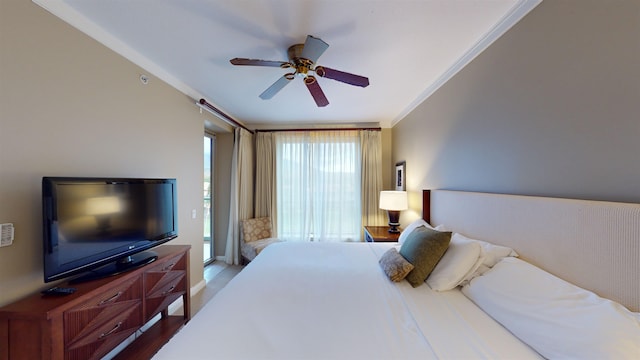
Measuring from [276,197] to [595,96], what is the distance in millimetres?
3757

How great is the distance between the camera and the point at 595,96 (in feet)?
3.25

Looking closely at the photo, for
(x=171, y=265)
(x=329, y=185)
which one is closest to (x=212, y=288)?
(x=171, y=265)

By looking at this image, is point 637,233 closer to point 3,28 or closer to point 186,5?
point 186,5

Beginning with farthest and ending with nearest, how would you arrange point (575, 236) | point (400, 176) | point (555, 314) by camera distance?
point (400, 176), point (575, 236), point (555, 314)

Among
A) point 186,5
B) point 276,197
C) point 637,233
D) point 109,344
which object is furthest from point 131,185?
point 637,233

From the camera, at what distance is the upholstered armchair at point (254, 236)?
3436mm

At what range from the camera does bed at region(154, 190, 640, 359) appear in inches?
32.6

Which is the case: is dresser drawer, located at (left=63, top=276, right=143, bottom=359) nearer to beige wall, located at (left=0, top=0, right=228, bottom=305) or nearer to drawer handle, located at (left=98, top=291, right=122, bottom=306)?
drawer handle, located at (left=98, top=291, right=122, bottom=306)

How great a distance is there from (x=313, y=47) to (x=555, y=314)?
1.88 meters

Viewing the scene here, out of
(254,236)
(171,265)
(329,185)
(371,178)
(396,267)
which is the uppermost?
(371,178)

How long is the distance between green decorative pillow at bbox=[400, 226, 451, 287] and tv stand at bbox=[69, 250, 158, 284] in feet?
6.38

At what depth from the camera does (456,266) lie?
4.57 feet

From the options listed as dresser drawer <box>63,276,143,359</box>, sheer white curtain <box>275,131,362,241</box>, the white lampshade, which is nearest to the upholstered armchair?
sheer white curtain <box>275,131,362,241</box>

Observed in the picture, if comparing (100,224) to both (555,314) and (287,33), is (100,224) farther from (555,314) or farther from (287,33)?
(555,314)
